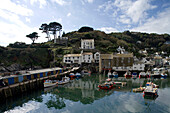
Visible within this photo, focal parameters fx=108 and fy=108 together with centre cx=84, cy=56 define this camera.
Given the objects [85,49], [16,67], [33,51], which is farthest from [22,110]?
[85,49]

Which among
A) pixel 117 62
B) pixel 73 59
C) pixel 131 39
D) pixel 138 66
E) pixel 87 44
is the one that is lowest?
pixel 138 66

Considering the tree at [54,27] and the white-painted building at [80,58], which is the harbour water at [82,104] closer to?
the white-painted building at [80,58]

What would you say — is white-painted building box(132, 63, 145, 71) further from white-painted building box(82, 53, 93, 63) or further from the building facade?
white-painted building box(82, 53, 93, 63)

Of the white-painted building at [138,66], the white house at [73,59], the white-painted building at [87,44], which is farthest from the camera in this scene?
the white-painted building at [87,44]

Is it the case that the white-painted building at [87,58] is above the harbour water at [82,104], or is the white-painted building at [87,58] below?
above

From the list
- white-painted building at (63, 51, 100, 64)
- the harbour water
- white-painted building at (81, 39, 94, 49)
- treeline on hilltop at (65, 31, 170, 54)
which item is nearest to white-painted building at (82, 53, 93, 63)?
white-painted building at (63, 51, 100, 64)

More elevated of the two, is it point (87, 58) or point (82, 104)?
point (87, 58)

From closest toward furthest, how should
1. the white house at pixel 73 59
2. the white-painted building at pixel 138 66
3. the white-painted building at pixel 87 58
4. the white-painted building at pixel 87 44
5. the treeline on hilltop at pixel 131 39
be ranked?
the white-painted building at pixel 138 66
the white-painted building at pixel 87 58
the white house at pixel 73 59
the white-painted building at pixel 87 44
the treeline on hilltop at pixel 131 39

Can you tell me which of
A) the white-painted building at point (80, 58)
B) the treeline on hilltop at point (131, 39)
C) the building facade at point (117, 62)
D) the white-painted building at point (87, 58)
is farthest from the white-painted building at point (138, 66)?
the treeline on hilltop at point (131, 39)

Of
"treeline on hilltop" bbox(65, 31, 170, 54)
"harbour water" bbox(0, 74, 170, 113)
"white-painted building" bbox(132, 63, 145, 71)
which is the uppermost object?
"treeline on hilltop" bbox(65, 31, 170, 54)

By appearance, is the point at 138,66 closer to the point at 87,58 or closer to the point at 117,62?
the point at 117,62

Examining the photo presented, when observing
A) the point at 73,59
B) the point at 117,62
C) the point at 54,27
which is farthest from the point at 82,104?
the point at 54,27

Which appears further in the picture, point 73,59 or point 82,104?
point 73,59

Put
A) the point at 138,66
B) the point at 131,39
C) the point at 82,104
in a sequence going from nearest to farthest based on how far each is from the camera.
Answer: the point at 82,104 → the point at 138,66 → the point at 131,39
